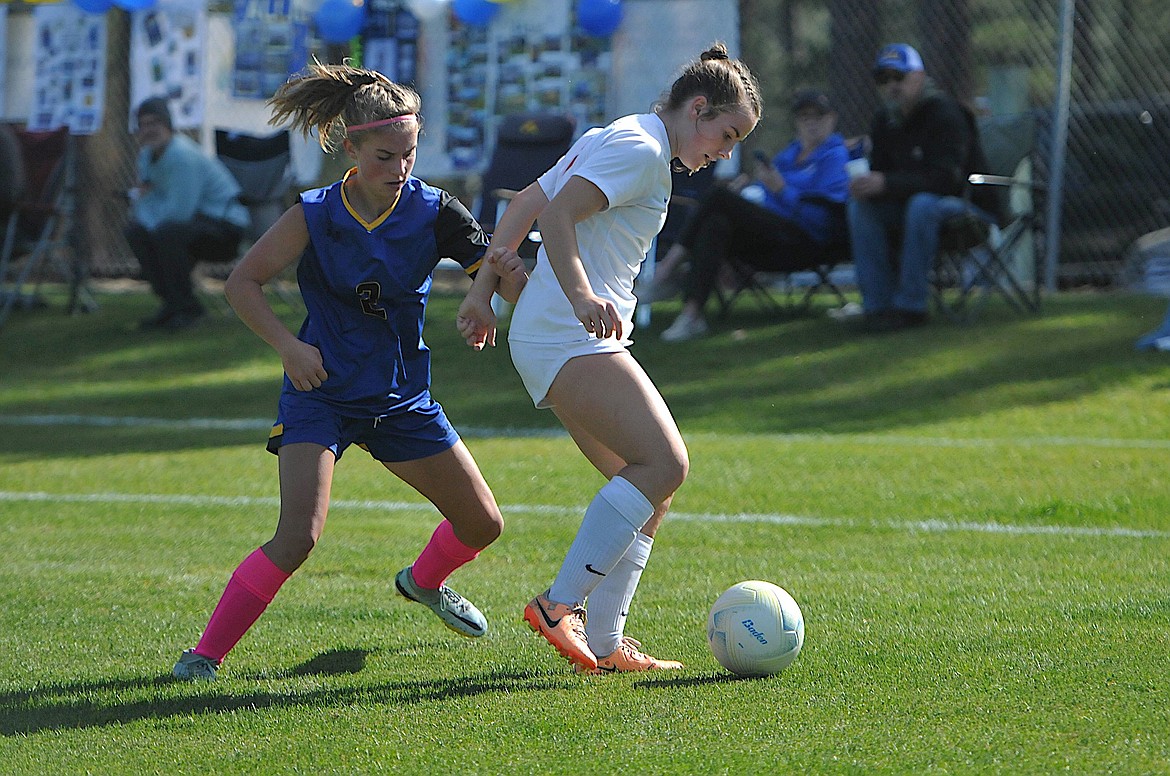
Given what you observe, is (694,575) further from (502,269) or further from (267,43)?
(267,43)

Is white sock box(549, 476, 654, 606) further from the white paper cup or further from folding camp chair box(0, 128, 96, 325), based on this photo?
folding camp chair box(0, 128, 96, 325)

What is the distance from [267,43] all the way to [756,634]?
1132cm

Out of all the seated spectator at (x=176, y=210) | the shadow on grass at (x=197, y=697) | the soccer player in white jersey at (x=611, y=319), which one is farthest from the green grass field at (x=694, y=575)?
the seated spectator at (x=176, y=210)

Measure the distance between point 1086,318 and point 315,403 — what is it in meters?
8.30

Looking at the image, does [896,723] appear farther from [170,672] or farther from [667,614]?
[170,672]

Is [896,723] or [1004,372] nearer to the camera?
[896,723]

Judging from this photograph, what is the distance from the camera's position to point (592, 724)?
333 centimetres

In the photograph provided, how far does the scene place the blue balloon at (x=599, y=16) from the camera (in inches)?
486

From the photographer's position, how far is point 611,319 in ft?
11.5

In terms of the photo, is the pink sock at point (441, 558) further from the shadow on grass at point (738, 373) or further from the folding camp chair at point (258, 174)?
the folding camp chair at point (258, 174)

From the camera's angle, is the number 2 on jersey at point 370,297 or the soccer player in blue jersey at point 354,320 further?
the number 2 on jersey at point 370,297

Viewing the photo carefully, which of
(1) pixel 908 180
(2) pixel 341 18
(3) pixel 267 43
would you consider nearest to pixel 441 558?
(1) pixel 908 180

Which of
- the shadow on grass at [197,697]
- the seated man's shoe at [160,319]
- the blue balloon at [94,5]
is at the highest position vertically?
the blue balloon at [94,5]

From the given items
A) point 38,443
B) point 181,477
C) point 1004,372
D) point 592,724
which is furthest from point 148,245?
point 592,724
